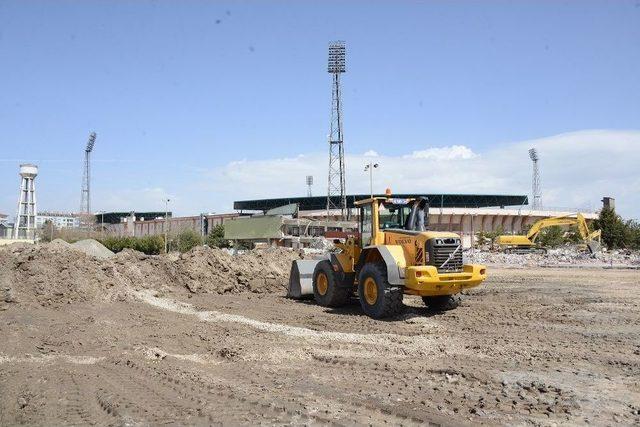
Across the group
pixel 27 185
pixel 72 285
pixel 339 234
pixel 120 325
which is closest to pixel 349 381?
pixel 120 325

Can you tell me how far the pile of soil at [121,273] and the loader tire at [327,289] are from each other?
13.0 ft

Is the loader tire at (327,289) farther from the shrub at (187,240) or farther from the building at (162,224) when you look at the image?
the building at (162,224)

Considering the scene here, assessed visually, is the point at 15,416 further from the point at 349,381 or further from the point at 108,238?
the point at 108,238

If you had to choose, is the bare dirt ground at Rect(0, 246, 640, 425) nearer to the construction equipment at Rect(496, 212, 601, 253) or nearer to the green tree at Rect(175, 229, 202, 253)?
the construction equipment at Rect(496, 212, 601, 253)

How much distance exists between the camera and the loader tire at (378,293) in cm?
1187

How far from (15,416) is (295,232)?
41.6 m

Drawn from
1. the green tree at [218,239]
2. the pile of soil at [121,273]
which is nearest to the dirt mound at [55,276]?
the pile of soil at [121,273]

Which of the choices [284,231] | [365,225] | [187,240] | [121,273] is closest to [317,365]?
[365,225]

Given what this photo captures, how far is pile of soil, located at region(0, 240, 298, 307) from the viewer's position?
1464 centimetres

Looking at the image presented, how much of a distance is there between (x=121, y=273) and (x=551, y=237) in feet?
139

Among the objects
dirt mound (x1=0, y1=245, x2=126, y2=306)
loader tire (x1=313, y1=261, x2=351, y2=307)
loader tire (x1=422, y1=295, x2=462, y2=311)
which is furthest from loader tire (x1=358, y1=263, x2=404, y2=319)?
dirt mound (x1=0, y1=245, x2=126, y2=306)

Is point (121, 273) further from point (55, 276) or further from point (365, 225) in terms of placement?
point (365, 225)

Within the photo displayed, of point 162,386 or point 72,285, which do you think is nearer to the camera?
point 162,386

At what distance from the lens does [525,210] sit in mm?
75375
